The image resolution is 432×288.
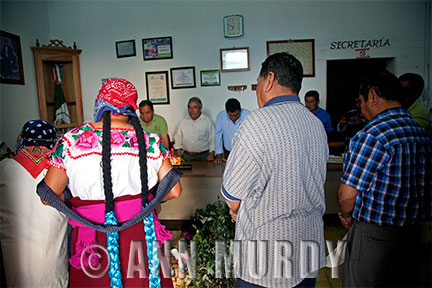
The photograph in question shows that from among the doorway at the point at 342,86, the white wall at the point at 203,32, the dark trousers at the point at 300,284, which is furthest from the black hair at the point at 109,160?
the doorway at the point at 342,86

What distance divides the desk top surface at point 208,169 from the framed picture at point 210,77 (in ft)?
5.91

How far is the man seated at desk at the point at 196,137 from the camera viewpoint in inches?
166

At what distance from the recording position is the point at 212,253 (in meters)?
Result: 2.10

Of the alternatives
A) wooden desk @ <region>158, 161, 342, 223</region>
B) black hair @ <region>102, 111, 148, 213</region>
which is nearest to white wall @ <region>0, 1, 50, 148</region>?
wooden desk @ <region>158, 161, 342, 223</region>

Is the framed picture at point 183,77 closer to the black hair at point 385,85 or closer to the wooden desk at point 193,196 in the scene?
the wooden desk at point 193,196

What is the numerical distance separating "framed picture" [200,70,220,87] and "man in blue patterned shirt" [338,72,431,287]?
3249mm

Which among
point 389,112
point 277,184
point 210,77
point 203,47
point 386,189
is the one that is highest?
point 203,47

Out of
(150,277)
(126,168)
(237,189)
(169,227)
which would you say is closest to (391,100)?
(237,189)

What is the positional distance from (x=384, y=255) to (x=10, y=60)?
4343 millimetres

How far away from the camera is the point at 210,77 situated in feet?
15.1

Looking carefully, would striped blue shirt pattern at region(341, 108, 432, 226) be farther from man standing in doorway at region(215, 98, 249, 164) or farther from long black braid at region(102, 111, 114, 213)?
man standing in doorway at region(215, 98, 249, 164)

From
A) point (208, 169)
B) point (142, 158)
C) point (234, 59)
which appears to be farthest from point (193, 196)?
point (234, 59)

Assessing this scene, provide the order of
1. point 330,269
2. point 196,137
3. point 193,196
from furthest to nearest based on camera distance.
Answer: point 196,137 < point 193,196 < point 330,269

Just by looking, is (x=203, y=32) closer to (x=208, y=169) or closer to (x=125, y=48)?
(x=125, y=48)
